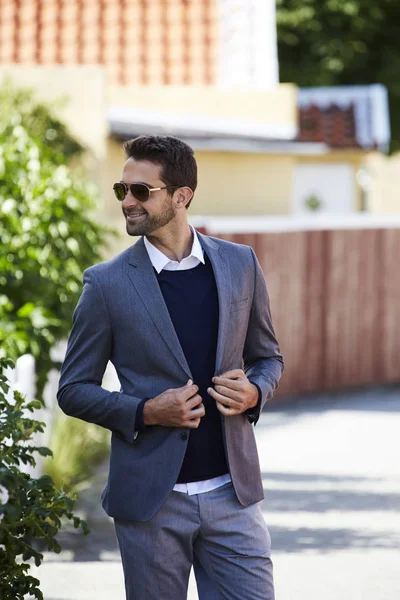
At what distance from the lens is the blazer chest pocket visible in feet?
13.1

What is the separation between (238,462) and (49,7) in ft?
41.8

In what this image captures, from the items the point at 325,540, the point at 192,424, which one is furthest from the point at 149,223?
the point at 325,540

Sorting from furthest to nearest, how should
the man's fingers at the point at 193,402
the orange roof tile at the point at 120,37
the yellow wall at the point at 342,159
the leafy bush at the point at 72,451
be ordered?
the yellow wall at the point at 342,159, the orange roof tile at the point at 120,37, the leafy bush at the point at 72,451, the man's fingers at the point at 193,402

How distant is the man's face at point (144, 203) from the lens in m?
3.91

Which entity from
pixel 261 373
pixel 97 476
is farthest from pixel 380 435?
pixel 261 373

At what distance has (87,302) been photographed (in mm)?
3900

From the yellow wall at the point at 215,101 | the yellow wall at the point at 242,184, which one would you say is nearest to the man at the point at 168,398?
the yellow wall at the point at 215,101

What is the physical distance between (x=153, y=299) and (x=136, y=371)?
23cm

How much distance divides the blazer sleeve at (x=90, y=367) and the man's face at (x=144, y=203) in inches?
8.0

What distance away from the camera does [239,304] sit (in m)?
4.02

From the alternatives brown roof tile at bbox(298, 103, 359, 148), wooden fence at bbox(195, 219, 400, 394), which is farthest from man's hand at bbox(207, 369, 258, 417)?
brown roof tile at bbox(298, 103, 359, 148)

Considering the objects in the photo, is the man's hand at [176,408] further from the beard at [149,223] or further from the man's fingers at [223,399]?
the beard at [149,223]

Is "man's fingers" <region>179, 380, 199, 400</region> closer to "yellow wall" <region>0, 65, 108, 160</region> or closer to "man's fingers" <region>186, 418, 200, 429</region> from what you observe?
"man's fingers" <region>186, 418, 200, 429</region>

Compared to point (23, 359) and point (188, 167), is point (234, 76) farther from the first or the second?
point (188, 167)
